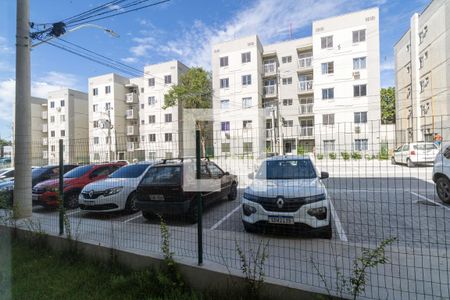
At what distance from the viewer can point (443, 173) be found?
6.63 m

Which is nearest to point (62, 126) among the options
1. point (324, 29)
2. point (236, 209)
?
point (324, 29)

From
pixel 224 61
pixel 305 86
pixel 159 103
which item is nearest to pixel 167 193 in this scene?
pixel 305 86

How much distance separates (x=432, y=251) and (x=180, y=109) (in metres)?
33.4

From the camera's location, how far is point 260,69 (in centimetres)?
3153

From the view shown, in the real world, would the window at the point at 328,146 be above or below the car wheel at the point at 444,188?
above

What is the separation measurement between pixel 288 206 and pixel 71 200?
23.1 ft

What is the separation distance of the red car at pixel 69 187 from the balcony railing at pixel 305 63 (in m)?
27.1

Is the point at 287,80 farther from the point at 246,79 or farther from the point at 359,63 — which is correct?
the point at 359,63

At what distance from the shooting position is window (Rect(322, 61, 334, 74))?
27250 millimetres

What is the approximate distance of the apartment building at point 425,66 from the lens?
926 inches

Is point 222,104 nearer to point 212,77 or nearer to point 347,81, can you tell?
point 212,77

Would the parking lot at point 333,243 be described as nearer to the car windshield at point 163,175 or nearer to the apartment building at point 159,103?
the car windshield at point 163,175

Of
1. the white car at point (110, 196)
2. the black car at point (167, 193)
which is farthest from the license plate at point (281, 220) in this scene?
the white car at point (110, 196)

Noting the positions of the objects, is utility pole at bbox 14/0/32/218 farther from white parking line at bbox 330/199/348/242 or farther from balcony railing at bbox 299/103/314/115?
balcony railing at bbox 299/103/314/115
